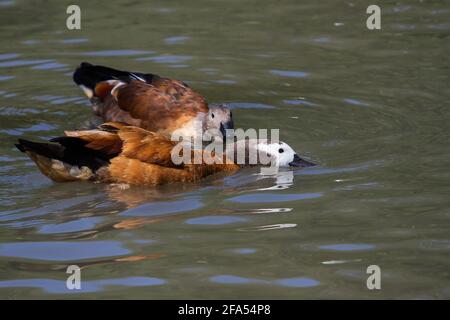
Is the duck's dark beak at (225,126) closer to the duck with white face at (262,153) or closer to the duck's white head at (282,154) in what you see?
the duck with white face at (262,153)

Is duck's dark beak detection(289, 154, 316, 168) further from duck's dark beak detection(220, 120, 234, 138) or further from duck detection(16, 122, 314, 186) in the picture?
duck's dark beak detection(220, 120, 234, 138)

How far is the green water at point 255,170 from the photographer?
6391 mm

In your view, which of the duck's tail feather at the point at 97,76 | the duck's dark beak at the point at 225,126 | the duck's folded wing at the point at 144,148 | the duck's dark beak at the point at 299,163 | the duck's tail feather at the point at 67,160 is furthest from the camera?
the duck's tail feather at the point at 97,76

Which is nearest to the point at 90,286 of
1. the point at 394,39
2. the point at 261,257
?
the point at 261,257

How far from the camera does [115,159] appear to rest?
27.9ft

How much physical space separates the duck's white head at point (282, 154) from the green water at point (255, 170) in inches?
5.4

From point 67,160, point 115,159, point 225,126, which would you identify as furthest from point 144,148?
point 225,126

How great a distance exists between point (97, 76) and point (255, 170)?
2.43 m

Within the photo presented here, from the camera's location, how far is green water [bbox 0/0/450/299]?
6391 millimetres

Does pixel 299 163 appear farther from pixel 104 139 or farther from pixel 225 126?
pixel 104 139

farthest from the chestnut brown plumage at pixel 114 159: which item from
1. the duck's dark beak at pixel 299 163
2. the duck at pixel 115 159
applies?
the duck's dark beak at pixel 299 163

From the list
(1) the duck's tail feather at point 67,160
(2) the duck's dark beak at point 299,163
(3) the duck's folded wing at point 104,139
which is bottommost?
(2) the duck's dark beak at point 299,163

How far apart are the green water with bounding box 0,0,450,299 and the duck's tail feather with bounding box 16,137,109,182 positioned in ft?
0.40

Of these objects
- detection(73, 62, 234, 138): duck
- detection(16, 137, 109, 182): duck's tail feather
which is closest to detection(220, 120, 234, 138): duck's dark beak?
detection(73, 62, 234, 138): duck
